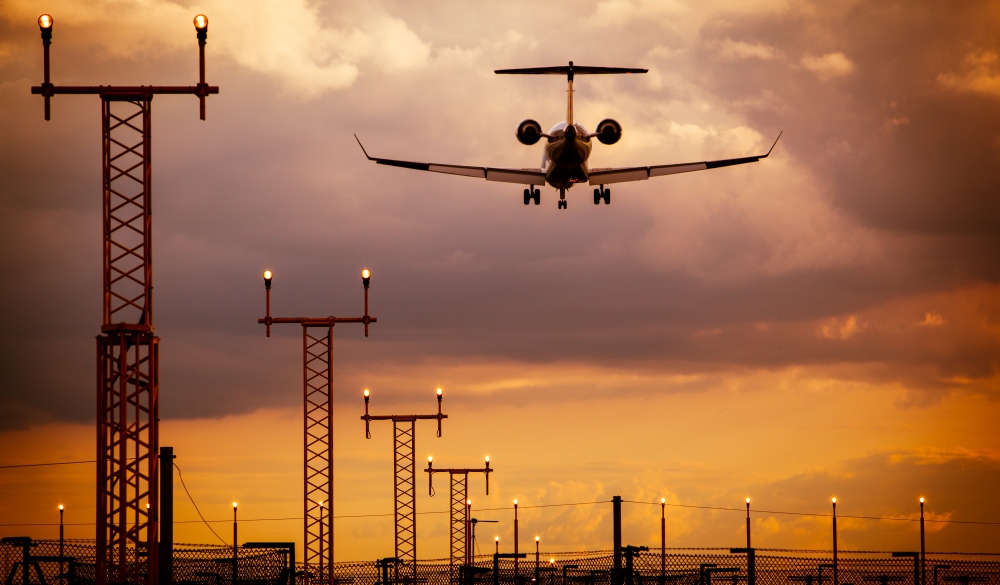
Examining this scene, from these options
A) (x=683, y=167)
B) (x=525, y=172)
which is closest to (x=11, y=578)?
(x=525, y=172)

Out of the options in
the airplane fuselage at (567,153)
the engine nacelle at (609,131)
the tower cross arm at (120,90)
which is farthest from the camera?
the engine nacelle at (609,131)

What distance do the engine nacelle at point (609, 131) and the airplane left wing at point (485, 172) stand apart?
3335 mm

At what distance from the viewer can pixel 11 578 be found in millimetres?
31953

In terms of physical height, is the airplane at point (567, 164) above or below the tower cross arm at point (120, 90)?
above

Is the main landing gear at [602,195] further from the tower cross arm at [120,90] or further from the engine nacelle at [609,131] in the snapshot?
the tower cross arm at [120,90]

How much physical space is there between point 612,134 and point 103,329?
125 feet

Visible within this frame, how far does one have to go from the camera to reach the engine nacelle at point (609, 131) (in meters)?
62.1

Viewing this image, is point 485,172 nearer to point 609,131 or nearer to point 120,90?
point 609,131

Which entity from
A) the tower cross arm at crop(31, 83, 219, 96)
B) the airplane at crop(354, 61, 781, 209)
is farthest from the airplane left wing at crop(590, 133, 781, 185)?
the tower cross arm at crop(31, 83, 219, 96)

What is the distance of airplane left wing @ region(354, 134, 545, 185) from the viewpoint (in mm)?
64750

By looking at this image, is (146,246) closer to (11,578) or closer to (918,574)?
(11,578)

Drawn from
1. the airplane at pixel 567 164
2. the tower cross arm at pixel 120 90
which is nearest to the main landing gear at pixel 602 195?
the airplane at pixel 567 164

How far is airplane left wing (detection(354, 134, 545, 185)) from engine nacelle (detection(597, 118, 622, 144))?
3335 mm

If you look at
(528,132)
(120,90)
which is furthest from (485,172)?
(120,90)
